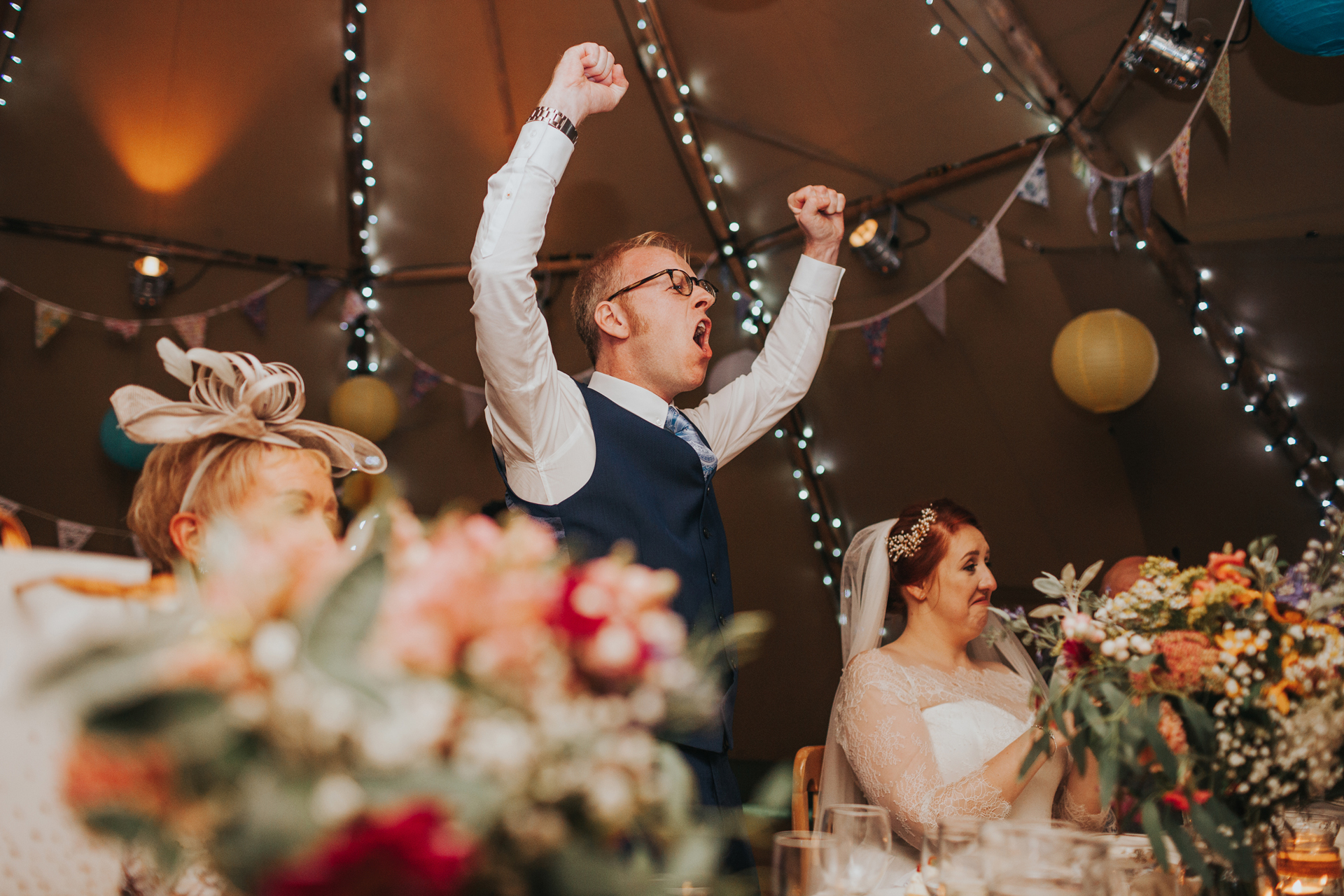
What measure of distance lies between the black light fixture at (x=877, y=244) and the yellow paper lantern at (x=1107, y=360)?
1136mm

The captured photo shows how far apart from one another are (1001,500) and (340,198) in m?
4.30

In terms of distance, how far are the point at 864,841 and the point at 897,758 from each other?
47.7 inches

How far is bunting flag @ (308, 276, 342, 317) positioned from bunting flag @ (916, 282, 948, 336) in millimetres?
3609

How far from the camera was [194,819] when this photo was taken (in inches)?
21.3

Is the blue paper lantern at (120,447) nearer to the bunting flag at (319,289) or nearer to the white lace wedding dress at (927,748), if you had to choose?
the bunting flag at (319,289)

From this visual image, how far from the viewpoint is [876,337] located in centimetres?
517

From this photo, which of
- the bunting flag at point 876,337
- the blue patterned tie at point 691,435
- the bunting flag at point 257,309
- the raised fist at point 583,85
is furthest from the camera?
the bunting flag at point 257,309

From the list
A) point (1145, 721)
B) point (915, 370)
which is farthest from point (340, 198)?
point (1145, 721)

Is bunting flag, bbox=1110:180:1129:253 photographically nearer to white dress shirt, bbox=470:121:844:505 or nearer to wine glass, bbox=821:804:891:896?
white dress shirt, bbox=470:121:844:505

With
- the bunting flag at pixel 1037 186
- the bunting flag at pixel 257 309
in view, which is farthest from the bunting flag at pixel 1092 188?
the bunting flag at pixel 257 309

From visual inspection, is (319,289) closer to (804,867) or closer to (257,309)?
(257,309)

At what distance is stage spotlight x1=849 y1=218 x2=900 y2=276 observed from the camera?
4.82 m

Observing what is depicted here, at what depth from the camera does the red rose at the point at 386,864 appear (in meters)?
0.50

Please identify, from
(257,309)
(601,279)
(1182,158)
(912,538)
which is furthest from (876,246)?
(257,309)
